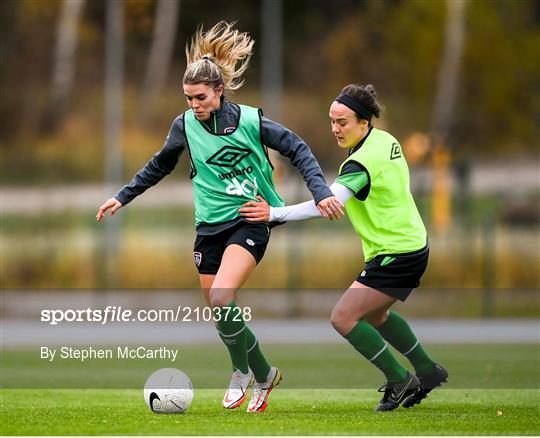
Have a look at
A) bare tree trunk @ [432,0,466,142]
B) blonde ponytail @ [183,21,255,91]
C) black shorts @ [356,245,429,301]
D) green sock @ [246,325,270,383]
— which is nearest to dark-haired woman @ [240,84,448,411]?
black shorts @ [356,245,429,301]

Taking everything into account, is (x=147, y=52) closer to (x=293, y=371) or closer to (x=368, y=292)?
(x=293, y=371)

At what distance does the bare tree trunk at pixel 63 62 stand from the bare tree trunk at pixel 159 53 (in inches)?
77.5

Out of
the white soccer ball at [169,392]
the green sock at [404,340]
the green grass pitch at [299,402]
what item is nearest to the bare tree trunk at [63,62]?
the green grass pitch at [299,402]

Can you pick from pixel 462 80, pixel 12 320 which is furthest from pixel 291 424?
pixel 462 80

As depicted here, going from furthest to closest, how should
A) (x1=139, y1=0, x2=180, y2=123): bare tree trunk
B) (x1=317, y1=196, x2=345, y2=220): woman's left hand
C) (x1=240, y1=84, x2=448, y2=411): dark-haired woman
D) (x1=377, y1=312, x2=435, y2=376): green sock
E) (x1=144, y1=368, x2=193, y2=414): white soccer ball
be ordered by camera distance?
(x1=139, y1=0, x2=180, y2=123): bare tree trunk
(x1=377, y1=312, x2=435, y2=376): green sock
(x1=240, y1=84, x2=448, y2=411): dark-haired woman
(x1=144, y1=368, x2=193, y2=414): white soccer ball
(x1=317, y1=196, x2=345, y2=220): woman's left hand

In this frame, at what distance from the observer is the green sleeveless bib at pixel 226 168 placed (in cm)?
769

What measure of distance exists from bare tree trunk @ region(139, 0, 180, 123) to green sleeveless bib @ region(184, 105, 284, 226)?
2391 centimetres

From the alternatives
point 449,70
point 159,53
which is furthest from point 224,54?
point 159,53

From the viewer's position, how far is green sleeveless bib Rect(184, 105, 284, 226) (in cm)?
769

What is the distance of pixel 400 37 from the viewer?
32438mm

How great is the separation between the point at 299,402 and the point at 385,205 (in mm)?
1675

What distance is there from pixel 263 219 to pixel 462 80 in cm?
2514

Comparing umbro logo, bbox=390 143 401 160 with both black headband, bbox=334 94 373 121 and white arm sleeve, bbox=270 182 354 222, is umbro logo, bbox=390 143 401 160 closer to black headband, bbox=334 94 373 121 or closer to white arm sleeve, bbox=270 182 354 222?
black headband, bbox=334 94 373 121

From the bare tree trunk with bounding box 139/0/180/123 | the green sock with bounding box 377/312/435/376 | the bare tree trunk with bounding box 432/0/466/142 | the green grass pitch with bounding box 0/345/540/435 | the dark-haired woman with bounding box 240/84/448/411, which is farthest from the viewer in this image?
the bare tree trunk with bounding box 139/0/180/123
